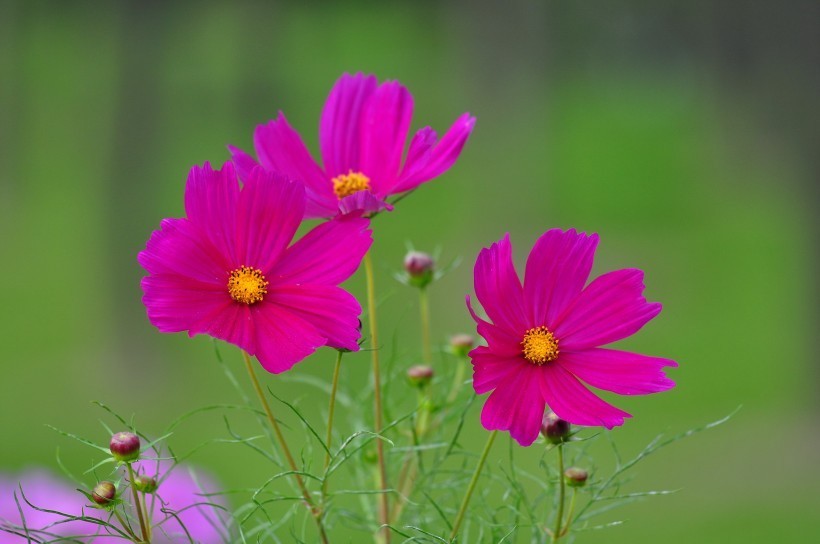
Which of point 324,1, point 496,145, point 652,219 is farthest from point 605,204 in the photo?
point 324,1

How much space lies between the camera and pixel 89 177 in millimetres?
6230

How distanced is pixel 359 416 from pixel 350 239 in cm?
25

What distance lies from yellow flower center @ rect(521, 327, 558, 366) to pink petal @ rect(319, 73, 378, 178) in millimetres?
144

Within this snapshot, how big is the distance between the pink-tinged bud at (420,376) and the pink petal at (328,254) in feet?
0.41

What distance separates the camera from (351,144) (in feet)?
1.79

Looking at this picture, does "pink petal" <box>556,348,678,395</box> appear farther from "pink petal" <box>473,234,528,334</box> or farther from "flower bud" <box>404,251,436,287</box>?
"flower bud" <box>404,251,436,287</box>

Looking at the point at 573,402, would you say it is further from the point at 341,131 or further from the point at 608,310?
the point at 341,131

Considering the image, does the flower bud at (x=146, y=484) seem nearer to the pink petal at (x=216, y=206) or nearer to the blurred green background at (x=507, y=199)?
the pink petal at (x=216, y=206)

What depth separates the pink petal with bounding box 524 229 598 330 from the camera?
0.44 metres

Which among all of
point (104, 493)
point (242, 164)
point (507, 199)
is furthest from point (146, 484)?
point (507, 199)

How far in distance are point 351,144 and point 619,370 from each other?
0.59 feet

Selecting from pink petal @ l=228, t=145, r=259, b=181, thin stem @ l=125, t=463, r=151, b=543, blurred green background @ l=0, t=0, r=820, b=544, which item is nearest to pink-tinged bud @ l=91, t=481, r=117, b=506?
thin stem @ l=125, t=463, r=151, b=543

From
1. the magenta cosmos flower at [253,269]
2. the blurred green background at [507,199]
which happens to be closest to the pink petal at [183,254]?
the magenta cosmos flower at [253,269]

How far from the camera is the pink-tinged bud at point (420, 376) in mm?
552
